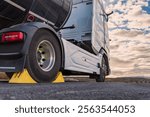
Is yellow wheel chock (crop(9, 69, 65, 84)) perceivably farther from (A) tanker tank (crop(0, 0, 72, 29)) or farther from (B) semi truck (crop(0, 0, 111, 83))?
(A) tanker tank (crop(0, 0, 72, 29))

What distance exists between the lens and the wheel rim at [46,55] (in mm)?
5906

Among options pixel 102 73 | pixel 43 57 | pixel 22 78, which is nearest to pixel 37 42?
pixel 43 57

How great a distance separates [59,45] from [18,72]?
4.01 feet

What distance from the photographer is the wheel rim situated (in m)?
5.91

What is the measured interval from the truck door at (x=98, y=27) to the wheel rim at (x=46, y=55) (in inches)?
126

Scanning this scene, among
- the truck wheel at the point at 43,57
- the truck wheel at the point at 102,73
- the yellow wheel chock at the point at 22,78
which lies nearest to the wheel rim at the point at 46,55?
the truck wheel at the point at 43,57

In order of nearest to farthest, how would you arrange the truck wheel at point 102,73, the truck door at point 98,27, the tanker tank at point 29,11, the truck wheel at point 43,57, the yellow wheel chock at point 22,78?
the yellow wheel chock at point 22,78 → the truck wheel at point 43,57 → the tanker tank at point 29,11 → the truck door at point 98,27 → the truck wheel at point 102,73

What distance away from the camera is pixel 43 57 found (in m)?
5.98

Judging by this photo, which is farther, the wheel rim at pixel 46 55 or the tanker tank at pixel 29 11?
the wheel rim at pixel 46 55

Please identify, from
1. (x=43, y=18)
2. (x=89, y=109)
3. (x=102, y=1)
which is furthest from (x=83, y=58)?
(x=89, y=109)

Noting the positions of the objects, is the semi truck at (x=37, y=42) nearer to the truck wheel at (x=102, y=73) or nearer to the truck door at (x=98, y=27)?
the truck door at (x=98, y=27)

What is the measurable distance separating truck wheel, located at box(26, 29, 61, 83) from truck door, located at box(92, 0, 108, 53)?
3.14 m

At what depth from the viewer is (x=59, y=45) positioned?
628 centimetres

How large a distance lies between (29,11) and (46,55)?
2.88 ft
